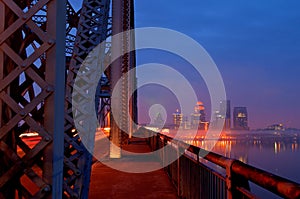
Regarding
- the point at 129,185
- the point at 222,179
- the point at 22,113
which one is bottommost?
the point at 129,185

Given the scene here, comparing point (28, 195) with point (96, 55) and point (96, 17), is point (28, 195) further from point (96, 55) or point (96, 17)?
point (96, 17)

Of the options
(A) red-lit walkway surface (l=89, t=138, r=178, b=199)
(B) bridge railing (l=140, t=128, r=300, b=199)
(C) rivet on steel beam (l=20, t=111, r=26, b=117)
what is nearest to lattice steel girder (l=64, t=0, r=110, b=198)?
(C) rivet on steel beam (l=20, t=111, r=26, b=117)

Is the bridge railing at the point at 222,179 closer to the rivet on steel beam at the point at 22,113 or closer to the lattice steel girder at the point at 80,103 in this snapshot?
the lattice steel girder at the point at 80,103

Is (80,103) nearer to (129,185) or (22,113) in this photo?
(22,113)

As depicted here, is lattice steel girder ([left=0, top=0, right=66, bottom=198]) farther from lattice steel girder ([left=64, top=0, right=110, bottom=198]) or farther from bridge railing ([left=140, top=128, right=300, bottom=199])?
bridge railing ([left=140, top=128, right=300, bottom=199])

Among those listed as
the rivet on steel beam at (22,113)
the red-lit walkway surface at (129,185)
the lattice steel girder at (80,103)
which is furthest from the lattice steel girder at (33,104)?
the red-lit walkway surface at (129,185)

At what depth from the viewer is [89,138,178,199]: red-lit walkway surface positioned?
7.73 metres

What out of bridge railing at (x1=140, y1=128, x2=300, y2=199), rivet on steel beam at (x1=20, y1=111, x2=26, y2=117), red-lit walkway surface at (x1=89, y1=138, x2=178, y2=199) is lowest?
red-lit walkway surface at (x1=89, y1=138, x2=178, y2=199)

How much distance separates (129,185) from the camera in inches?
349

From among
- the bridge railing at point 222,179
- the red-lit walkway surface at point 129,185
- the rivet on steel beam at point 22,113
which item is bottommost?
the red-lit walkway surface at point 129,185

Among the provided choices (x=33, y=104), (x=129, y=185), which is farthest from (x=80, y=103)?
(x=129, y=185)

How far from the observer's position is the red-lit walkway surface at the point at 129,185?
25.3 feet

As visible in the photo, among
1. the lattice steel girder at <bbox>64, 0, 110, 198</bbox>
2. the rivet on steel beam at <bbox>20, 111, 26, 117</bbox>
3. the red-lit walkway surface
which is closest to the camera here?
the rivet on steel beam at <bbox>20, 111, 26, 117</bbox>

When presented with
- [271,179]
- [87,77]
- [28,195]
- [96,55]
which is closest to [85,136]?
[87,77]
